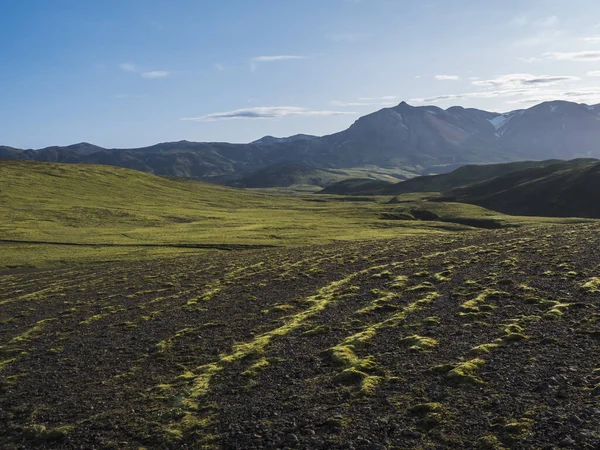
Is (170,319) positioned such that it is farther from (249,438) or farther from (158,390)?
(249,438)

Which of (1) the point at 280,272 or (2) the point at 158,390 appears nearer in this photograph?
(2) the point at 158,390

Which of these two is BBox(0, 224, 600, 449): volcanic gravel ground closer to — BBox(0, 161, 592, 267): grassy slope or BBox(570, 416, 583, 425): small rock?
BBox(570, 416, 583, 425): small rock

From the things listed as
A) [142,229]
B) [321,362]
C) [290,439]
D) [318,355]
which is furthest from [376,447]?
[142,229]

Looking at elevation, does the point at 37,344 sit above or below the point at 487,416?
below

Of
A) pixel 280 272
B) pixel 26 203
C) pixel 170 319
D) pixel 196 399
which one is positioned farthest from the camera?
pixel 26 203

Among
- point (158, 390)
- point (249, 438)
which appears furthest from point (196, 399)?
point (249, 438)

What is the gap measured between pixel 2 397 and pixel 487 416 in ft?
73.6

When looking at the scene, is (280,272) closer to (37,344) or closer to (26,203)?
(37,344)

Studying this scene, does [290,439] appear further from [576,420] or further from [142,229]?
[142,229]

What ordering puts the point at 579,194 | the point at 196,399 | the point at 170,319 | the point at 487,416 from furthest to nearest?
the point at 579,194
the point at 170,319
the point at 196,399
the point at 487,416

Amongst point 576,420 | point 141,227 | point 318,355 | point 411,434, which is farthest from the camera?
point 141,227

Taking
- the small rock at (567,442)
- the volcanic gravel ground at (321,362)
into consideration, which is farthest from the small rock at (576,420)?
the small rock at (567,442)

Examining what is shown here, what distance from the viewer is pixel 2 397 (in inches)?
899

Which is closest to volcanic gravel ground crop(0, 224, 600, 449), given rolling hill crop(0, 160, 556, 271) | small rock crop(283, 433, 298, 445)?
small rock crop(283, 433, 298, 445)
